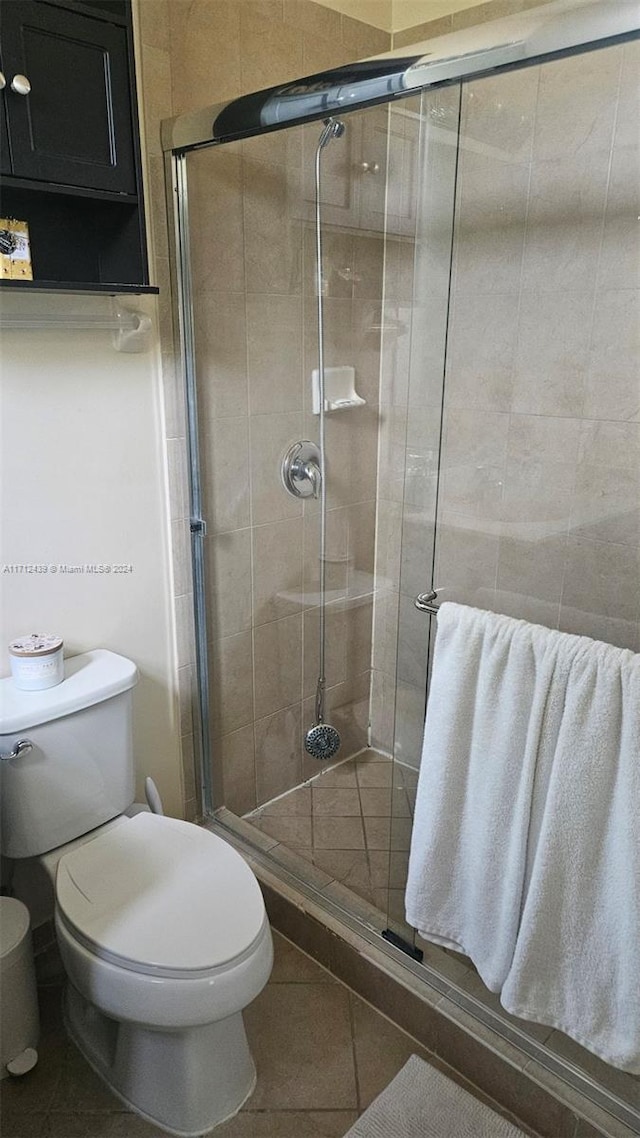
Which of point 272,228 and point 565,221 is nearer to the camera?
point 565,221

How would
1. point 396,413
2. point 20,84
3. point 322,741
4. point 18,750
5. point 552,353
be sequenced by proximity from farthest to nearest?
point 322,741
point 396,413
point 552,353
point 18,750
point 20,84

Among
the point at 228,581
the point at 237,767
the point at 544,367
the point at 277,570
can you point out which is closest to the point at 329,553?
the point at 277,570

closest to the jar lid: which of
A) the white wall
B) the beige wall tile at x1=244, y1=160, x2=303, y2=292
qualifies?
the white wall

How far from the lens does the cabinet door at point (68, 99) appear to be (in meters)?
1.32

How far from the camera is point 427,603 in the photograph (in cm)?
159

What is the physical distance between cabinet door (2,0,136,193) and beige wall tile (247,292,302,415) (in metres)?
0.49

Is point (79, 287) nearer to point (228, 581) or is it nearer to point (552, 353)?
point (228, 581)

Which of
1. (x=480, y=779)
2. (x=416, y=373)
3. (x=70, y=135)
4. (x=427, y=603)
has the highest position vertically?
(x=70, y=135)

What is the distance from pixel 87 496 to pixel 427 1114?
1456 millimetres

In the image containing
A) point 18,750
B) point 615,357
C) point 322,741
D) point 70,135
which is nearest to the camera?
point 70,135

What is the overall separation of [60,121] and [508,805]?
1479 millimetres

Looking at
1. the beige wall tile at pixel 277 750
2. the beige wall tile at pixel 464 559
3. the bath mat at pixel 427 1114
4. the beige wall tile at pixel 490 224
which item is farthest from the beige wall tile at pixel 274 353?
the bath mat at pixel 427 1114

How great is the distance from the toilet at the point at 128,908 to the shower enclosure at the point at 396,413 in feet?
1.41

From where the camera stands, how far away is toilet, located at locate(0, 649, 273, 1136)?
4.41 feet
